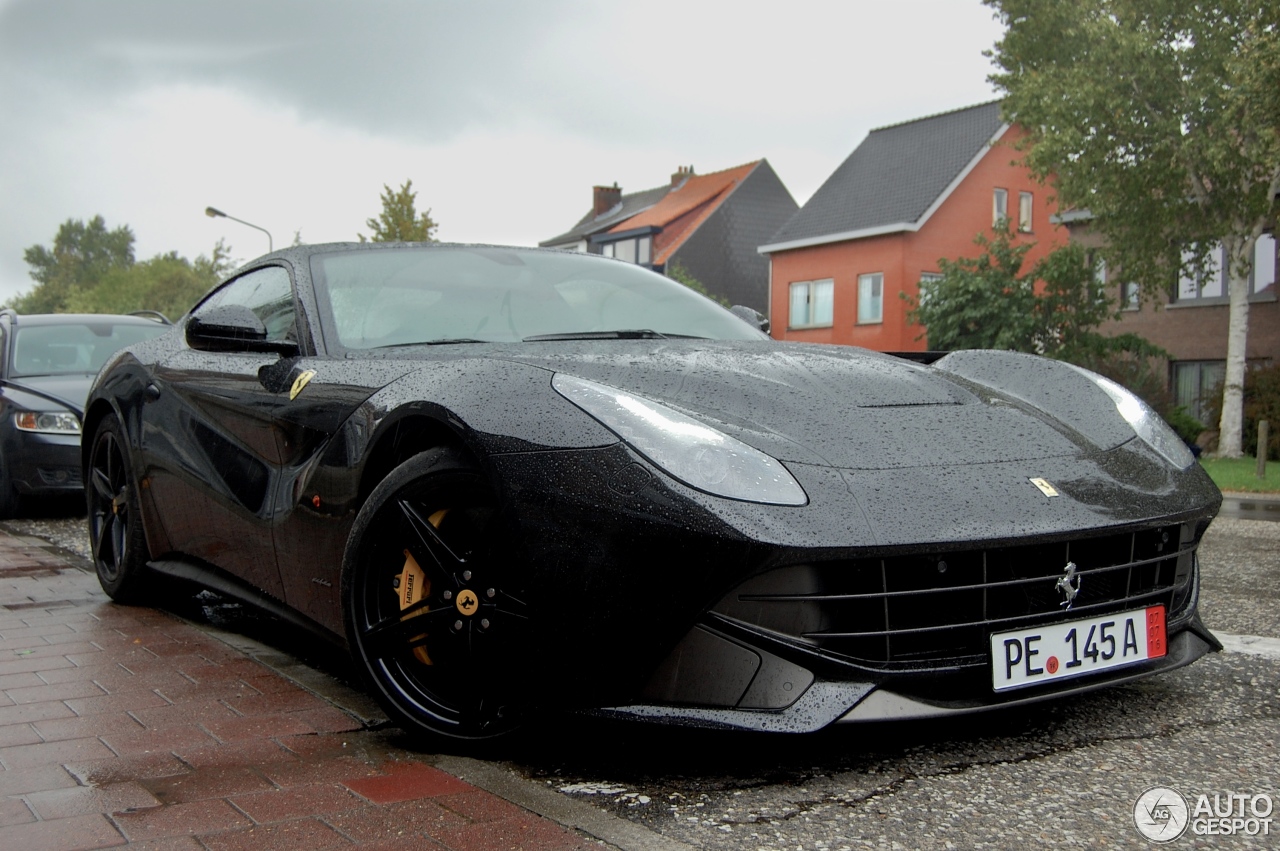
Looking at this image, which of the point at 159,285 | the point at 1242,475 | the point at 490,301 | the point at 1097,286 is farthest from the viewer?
the point at 159,285

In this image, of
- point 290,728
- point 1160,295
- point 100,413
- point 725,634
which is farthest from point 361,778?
point 1160,295

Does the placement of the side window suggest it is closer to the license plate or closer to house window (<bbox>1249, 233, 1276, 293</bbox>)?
the license plate

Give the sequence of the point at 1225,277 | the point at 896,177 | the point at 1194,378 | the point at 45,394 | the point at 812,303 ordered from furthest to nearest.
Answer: the point at 812,303, the point at 896,177, the point at 1194,378, the point at 1225,277, the point at 45,394

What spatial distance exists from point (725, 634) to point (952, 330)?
81.1 feet

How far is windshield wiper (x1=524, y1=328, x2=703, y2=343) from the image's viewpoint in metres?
3.66

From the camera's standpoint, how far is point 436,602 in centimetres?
290

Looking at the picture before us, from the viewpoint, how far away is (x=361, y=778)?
269cm

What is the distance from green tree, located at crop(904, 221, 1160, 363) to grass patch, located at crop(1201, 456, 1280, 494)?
4.88 meters

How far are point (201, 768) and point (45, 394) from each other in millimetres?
6765

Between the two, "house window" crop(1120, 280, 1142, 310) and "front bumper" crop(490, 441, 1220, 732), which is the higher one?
"house window" crop(1120, 280, 1142, 310)

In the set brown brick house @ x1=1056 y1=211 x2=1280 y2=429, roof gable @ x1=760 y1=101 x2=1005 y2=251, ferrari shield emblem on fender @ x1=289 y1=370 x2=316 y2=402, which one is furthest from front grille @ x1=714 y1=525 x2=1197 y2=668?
roof gable @ x1=760 y1=101 x2=1005 y2=251

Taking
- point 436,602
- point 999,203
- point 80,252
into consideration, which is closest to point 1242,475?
point 436,602

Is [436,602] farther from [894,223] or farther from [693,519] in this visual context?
[894,223]

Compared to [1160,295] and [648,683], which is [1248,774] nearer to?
[648,683]
